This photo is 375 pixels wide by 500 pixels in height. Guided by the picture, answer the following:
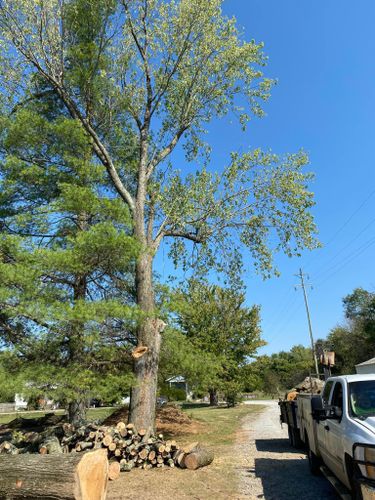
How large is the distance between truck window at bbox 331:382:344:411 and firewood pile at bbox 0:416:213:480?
4.18 m

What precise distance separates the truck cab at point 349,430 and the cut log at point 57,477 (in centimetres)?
328

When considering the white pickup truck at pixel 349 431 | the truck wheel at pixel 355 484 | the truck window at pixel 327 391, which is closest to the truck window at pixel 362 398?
the white pickup truck at pixel 349 431

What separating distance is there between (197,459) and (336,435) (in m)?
4.68

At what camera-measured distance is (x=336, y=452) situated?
603cm

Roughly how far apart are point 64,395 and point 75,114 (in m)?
9.38

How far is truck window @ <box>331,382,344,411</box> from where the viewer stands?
6.56 metres

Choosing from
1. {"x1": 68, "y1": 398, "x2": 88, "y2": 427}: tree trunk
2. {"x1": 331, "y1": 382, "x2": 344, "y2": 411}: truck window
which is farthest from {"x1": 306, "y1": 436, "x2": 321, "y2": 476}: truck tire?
{"x1": 68, "y1": 398, "x2": 88, "y2": 427}: tree trunk

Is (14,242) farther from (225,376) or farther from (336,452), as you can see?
Result: (225,376)

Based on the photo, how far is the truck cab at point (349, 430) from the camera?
480 centimetres

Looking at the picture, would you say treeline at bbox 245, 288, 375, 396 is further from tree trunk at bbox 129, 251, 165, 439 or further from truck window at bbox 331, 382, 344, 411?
truck window at bbox 331, 382, 344, 411

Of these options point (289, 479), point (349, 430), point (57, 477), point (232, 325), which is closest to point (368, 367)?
point (232, 325)

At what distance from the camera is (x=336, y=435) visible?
6.06m

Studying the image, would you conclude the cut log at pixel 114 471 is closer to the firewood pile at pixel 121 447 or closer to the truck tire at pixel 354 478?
the firewood pile at pixel 121 447

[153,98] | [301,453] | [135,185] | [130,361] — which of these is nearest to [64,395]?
[130,361]
